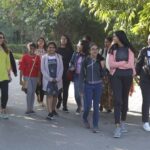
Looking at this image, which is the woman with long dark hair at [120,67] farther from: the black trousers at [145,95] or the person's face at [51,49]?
the person's face at [51,49]

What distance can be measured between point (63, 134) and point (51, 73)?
1.84m

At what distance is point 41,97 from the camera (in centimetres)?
1220

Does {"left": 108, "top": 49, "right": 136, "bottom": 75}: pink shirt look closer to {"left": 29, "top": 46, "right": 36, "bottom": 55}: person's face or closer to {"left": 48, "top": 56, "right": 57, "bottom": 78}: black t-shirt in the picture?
{"left": 48, "top": 56, "right": 57, "bottom": 78}: black t-shirt

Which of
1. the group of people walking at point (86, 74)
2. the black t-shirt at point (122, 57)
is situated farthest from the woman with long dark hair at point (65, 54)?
the black t-shirt at point (122, 57)

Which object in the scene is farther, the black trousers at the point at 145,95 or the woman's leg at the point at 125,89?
the black trousers at the point at 145,95

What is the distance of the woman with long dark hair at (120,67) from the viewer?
350 inches

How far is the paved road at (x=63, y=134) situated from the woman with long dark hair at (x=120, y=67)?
485 mm

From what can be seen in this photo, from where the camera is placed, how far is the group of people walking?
8.94 m

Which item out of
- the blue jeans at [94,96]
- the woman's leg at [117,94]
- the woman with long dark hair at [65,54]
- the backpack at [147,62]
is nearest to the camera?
the woman's leg at [117,94]

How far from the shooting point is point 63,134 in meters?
8.88

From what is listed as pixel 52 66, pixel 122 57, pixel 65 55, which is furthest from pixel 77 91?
pixel 122 57

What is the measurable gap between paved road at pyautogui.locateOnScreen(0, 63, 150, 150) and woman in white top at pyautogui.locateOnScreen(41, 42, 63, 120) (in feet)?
1.61

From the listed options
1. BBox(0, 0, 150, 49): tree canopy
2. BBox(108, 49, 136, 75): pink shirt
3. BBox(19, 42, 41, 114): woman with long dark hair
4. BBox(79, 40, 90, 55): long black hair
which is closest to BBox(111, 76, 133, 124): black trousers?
BBox(108, 49, 136, 75): pink shirt

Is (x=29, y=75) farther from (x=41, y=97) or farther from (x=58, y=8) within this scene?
(x=58, y=8)
